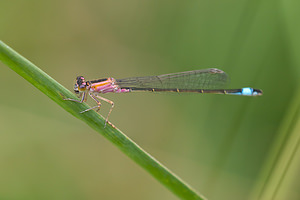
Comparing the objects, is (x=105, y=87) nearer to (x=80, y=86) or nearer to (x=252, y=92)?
(x=80, y=86)

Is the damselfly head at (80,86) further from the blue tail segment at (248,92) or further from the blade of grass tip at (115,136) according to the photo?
the blue tail segment at (248,92)

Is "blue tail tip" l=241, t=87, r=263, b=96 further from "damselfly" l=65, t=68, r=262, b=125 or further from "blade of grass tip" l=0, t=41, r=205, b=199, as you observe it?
"blade of grass tip" l=0, t=41, r=205, b=199

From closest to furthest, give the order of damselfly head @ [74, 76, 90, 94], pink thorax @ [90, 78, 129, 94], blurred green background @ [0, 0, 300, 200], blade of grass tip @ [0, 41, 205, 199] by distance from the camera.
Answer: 1. blade of grass tip @ [0, 41, 205, 199]
2. damselfly head @ [74, 76, 90, 94]
3. pink thorax @ [90, 78, 129, 94]
4. blurred green background @ [0, 0, 300, 200]

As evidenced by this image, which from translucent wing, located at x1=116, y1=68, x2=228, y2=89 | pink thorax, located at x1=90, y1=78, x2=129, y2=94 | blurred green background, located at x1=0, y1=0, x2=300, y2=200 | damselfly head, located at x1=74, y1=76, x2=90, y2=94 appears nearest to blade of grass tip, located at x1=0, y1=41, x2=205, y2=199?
damselfly head, located at x1=74, y1=76, x2=90, y2=94

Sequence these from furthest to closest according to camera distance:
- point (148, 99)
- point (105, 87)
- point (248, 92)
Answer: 1. point (148, 99)
2. point (105, 87)
3. point (248, 92)

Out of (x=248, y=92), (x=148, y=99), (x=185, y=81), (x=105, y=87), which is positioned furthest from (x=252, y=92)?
(x=148, y=99)

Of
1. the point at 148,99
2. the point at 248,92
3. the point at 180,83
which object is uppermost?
the point at 248,92

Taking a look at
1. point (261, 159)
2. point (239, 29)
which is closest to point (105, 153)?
point (261, 159)

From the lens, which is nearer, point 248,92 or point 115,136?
point 115,136

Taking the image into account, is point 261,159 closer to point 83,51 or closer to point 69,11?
point 83,51
